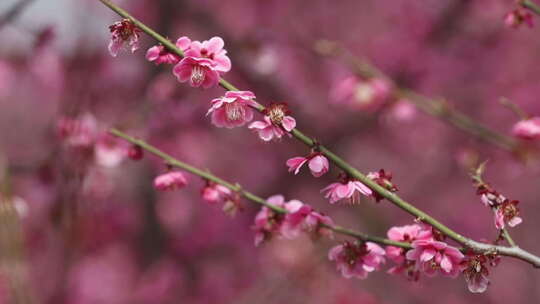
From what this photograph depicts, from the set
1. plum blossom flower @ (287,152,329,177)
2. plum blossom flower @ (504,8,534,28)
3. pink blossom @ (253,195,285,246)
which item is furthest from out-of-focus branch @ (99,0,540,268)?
plum blossom flower @ (504,8,534,28)

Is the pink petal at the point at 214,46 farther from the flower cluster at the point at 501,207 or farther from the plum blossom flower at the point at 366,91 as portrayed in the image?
the plum blossom flower at the point at 366,91

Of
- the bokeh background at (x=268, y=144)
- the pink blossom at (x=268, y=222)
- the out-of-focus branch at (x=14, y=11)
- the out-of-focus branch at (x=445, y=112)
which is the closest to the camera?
the pink blossom at (x=268, y=222)

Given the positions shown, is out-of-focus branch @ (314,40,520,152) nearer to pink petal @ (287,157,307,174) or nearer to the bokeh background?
the bokeh background

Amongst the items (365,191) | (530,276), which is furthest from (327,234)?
(530,276)

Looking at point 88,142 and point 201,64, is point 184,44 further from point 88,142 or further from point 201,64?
point 88,142

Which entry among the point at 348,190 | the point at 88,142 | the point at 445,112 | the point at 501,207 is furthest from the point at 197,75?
the point at 88,142

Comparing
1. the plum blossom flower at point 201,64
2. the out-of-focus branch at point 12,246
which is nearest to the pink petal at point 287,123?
the plum blossom flower at point 201,64

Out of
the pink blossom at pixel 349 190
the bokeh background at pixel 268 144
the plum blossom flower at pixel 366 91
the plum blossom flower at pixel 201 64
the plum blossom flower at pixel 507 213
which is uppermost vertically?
the bokeh background at pixel 268 144
